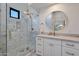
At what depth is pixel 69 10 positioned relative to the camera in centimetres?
253

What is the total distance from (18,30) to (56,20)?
3.11 ft

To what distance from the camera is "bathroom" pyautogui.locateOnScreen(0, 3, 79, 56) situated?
1.91 m

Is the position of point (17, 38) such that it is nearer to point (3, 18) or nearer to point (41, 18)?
point (3, 18)

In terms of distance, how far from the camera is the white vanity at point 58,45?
74.3 inches

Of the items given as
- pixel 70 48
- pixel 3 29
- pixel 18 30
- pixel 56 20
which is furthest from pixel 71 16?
pixel 3 29

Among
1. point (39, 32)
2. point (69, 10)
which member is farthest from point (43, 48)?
point (69, 10)

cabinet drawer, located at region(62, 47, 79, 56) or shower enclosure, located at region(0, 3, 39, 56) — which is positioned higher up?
shower enclosure, located at region(0, 3, 39, 56)

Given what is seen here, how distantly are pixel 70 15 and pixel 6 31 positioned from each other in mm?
1474

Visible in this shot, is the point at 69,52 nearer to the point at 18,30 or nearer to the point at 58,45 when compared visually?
the point at 58,45

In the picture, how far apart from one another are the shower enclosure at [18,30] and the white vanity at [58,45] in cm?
28

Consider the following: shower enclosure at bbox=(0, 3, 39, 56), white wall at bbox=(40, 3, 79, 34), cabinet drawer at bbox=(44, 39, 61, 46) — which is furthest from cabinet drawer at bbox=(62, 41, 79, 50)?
shower enclosure at bbox=(0, 3, 39, 56)

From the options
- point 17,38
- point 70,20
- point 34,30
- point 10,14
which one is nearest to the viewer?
point 10,14

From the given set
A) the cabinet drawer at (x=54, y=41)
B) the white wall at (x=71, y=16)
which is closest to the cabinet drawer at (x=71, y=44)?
the cabinet drawer at (x=54, y=41)

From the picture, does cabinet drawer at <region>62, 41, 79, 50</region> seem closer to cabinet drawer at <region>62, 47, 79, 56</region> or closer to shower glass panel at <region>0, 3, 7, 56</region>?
cabinet drawer at <region>62, 47, 79, 56</region>
